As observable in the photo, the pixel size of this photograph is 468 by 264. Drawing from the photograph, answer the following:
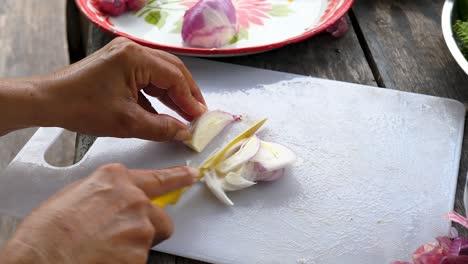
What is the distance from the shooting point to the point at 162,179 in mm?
707

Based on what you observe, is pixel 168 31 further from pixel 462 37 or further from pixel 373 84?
pixel 462 37

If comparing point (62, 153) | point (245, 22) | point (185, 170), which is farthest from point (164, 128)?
point (62, 153)

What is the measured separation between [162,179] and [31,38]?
1914 mm

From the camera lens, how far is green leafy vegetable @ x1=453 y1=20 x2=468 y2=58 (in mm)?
966

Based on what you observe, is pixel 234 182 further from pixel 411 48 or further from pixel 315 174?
pixel 411 48

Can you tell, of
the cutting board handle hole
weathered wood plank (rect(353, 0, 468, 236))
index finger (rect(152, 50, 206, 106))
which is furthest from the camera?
the cutting board handle hole

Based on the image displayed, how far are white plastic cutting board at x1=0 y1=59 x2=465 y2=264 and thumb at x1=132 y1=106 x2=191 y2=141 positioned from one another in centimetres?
3

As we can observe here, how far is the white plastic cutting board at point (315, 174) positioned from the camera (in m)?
0.75

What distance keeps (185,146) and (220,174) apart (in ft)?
0.33

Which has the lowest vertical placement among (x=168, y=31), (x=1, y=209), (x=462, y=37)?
(x=1, y=209)

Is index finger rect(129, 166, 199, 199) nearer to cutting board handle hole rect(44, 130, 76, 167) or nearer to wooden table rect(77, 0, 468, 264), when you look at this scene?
wooden table rect(77, 0, 468, 264)

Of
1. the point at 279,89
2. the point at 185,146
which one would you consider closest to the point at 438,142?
the point at 279,89

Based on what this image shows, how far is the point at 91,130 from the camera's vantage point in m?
0.84

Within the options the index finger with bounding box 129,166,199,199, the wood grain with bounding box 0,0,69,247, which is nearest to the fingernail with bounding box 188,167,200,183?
the index finger with bounding box 129,166,199,199
